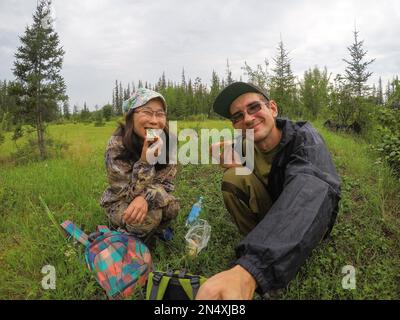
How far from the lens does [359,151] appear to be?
19.7 feet

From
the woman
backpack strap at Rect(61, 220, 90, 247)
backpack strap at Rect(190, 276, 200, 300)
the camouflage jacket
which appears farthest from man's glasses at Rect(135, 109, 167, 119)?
backpack strap at Rect(190, 276, 200, 300)

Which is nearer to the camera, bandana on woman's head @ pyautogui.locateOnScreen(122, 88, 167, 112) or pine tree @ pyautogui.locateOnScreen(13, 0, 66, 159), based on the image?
bandana on woman's head @ pyautogui.locateOnScreen(122, 88, 167, 112)

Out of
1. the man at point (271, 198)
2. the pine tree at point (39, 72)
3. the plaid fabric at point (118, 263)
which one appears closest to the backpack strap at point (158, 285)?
the plaid fabric at point (118, 263)

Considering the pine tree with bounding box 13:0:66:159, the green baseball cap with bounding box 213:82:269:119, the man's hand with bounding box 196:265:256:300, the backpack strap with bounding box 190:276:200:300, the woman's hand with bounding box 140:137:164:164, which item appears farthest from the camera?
the pine tree with bounding box 13:0:66:159

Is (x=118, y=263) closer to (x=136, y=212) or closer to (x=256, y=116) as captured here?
(x=136, y=212)

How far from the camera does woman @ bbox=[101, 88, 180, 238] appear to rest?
2.71m

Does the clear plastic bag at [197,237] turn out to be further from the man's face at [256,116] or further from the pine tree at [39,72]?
the pine tree at [39,72]

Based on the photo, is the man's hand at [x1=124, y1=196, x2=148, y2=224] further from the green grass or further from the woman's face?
the woman's face

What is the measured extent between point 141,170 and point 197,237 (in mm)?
918

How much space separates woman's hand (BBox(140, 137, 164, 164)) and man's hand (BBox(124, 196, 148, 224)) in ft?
1.24

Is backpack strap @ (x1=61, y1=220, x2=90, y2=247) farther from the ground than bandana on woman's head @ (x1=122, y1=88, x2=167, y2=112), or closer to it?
closer to it
